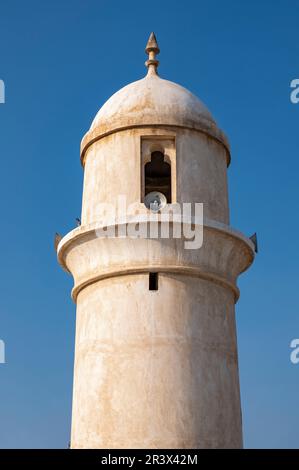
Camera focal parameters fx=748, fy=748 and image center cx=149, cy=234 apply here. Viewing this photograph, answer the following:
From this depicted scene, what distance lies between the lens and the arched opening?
58.7 feet

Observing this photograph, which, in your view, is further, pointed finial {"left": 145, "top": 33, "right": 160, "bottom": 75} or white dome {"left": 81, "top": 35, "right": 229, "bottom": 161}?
pointed finial {"left": 145, "top": 33, "right": 160, "bottom": 75}

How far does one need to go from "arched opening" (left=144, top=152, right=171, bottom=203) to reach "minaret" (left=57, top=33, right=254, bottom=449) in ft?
5.53

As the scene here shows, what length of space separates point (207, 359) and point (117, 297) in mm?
Result: 2059

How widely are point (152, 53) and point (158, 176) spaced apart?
2976mm

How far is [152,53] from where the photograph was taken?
56.0 ft

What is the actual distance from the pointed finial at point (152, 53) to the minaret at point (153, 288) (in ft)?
2.76

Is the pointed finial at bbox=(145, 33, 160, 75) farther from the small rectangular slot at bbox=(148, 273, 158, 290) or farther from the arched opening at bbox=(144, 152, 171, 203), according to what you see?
the small rectangular slot at bbox=(148, 273, 158, 290)

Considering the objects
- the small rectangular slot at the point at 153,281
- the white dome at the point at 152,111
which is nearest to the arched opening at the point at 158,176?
the white dome at the point at 152,111

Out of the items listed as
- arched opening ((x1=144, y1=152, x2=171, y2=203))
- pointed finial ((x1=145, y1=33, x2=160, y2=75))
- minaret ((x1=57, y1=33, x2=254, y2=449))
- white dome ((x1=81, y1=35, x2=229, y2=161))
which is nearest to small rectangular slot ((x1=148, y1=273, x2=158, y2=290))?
minaret ((x1=57, y1=33, x2=254, y2=449))
